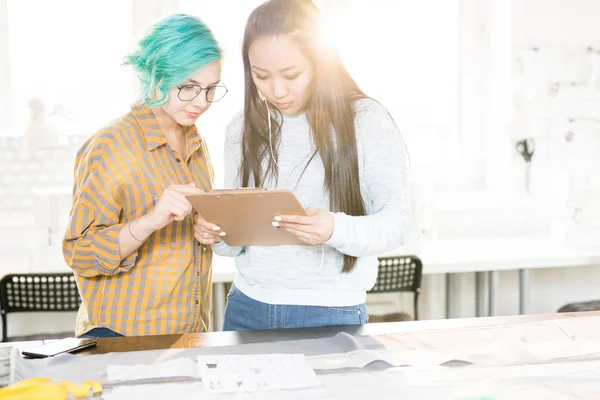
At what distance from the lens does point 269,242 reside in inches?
59.4

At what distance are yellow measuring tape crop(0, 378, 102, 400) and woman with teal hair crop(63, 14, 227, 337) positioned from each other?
0.44 metres

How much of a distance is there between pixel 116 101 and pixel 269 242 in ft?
7.01

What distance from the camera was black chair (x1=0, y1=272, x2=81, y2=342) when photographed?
2.54 meters

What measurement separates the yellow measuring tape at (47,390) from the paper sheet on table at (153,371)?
0.06 m

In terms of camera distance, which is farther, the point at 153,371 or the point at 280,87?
the point at 280,87

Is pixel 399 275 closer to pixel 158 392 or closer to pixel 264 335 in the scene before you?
pixel 264 335

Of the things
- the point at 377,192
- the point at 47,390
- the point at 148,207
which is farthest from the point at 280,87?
the point at 47,390

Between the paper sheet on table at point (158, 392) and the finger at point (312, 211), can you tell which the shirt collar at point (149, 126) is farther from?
the paper sheet on table at point (158, 392)

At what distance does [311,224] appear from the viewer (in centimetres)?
142

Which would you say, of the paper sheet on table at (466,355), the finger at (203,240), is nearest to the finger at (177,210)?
the finger at (203,240)

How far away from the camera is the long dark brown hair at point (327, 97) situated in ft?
4.97

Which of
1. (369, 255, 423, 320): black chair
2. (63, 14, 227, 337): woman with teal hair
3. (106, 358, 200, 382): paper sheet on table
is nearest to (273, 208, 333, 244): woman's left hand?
(63, 14, 227, 337): woman with teal hair

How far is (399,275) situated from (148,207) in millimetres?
1390

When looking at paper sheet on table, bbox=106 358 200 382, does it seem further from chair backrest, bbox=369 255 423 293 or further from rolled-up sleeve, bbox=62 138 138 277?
chair backrest, bbox=369 255 423 293
